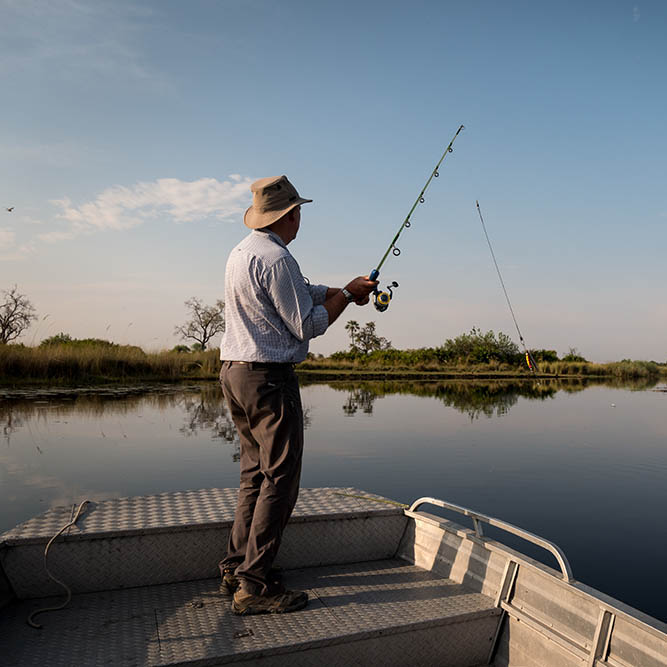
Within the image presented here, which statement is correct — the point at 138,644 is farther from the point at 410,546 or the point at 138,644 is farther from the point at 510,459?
the point at 510,459

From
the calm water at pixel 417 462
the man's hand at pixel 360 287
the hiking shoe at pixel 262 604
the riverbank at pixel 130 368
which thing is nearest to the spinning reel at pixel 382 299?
the man's hand at pixel 360 287

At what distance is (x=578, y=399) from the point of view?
67.4 ft

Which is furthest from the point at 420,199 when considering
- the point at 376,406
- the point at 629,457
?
the point at 376,406

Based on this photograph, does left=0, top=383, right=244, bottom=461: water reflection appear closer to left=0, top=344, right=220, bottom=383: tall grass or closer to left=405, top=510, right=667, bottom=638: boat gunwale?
left=0, top=344, right=220, bottom=383: tall grass

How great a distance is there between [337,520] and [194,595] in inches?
31.6

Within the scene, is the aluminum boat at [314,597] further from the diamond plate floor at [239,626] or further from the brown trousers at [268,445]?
the brown trousers at [268,445]

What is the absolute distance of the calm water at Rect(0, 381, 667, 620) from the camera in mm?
5359

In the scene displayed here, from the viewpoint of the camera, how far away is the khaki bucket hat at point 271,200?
2621 millimetres

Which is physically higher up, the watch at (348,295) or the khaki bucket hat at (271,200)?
the khaki bucket hat at (271,200)

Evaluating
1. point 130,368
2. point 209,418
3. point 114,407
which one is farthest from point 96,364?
point 209,418

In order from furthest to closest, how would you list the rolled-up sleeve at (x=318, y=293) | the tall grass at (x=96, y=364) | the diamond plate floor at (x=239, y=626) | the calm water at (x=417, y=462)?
the tall grass at (x=96, y=364), the calm water at (x=417, y=462), the rolled-up sleeve at (x=318, y=293), the diamond plate floor at (x=239, y=626)

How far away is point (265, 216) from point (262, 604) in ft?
5.30

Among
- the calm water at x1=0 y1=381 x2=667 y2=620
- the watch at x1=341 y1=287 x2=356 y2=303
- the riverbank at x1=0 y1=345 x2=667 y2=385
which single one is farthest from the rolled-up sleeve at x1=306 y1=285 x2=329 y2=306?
the riverbank at x1=0 y1=345 x2=667 y2=385

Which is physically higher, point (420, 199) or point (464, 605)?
point (420, 199)
